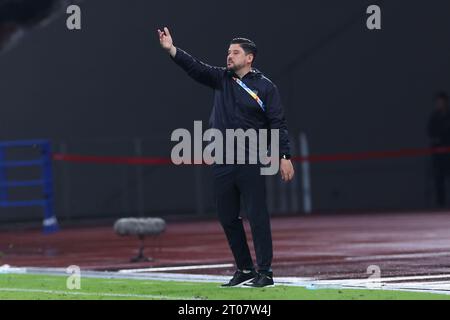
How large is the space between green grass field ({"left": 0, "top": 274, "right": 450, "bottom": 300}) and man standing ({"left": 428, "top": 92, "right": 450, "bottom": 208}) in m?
16.8

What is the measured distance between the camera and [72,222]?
2745 centimetres

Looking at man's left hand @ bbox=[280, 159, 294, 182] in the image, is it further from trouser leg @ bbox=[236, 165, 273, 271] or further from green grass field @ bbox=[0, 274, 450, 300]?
green grass field @ bbox=[0, 274, 450, 300]

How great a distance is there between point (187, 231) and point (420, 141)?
8.74 meters

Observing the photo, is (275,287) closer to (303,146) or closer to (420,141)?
(303,146)

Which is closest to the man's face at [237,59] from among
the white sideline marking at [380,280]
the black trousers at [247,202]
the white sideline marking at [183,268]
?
the black trousers at [247,202]

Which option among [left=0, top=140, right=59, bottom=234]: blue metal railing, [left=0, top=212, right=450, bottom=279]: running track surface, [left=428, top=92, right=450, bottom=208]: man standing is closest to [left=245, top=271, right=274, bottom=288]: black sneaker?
[left=0, top=212, right=450, bottom=279]: running track surface

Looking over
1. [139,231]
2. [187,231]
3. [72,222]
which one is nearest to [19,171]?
[72,222]

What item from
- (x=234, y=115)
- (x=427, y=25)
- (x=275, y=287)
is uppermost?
(x=427, y=25)

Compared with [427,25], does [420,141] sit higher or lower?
lower

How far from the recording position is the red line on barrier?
27.5m

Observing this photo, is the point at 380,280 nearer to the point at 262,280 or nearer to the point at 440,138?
the point at 262,280

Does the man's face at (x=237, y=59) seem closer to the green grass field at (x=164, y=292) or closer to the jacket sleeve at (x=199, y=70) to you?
the jacket sleeve at (x=199, y=70)

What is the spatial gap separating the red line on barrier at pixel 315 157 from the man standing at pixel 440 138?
0.75 ft

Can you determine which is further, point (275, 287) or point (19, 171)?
point (19, 171)
